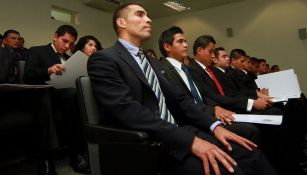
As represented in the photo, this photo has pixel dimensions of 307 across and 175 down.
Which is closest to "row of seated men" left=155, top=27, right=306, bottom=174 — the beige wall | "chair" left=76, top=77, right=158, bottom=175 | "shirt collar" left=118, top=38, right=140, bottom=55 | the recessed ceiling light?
"shirt collar" left=118, top=38, right=140, bottom=55

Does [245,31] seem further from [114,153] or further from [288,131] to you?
[114,153]

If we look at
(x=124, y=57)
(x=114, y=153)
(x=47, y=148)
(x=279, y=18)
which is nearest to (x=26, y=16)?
(x=47, y=148)

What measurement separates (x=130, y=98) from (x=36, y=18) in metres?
5.00

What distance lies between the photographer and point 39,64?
7.93 feet

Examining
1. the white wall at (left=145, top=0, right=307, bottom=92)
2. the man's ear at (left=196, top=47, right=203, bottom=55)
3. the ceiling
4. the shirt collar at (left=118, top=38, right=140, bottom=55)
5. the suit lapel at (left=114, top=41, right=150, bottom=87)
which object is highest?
the ceiling

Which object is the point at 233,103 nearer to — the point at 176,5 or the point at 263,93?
the point at 263,93

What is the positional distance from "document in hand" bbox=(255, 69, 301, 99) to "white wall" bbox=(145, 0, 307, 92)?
14.5 ft

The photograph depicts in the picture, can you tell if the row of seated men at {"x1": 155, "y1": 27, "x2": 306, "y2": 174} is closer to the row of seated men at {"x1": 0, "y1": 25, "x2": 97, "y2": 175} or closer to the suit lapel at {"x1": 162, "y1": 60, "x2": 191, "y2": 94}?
the suit lapel at {"x1": 162, "y1": 60, "x2": 191, "y2": 94}

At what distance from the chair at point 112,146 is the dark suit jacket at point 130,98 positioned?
0.05 m

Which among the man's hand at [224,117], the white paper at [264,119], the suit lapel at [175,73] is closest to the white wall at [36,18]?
the suit lapel at [175,73]

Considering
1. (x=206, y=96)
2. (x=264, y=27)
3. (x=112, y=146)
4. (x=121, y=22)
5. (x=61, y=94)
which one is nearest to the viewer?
(x=112, y=146)

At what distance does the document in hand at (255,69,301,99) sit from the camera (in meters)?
2.38

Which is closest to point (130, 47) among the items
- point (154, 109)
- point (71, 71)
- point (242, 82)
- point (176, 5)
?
point (154, 109)

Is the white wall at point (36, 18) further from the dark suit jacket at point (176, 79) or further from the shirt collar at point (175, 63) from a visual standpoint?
the dark suit jacket at point (176, 79)
